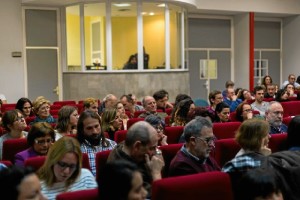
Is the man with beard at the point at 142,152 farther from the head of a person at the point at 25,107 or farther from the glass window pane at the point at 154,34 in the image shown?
the glass window pane at the point at 154,34

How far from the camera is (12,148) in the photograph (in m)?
4.08

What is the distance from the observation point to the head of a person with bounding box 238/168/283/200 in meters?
2.34

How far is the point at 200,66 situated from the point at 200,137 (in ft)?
36.7

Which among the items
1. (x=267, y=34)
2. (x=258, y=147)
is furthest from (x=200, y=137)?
(x=267, y=34)

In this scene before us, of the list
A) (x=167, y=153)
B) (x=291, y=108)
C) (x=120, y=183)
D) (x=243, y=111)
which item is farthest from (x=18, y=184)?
(x=291, y=108)

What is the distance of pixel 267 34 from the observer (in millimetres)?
15297

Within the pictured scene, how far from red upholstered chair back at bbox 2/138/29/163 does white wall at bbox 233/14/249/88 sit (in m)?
11.0

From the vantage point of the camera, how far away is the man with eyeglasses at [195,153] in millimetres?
3172

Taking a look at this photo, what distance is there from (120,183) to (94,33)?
9.56 m

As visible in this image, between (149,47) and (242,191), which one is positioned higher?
(149,47)

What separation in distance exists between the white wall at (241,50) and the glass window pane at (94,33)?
519cm

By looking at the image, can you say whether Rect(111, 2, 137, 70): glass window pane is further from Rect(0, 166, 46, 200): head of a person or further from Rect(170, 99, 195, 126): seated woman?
Rect(0, 166, 46, 200): head of a person

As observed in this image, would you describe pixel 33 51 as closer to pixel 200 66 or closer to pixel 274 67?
pixel 200 66

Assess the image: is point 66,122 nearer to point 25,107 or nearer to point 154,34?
point 25,107
